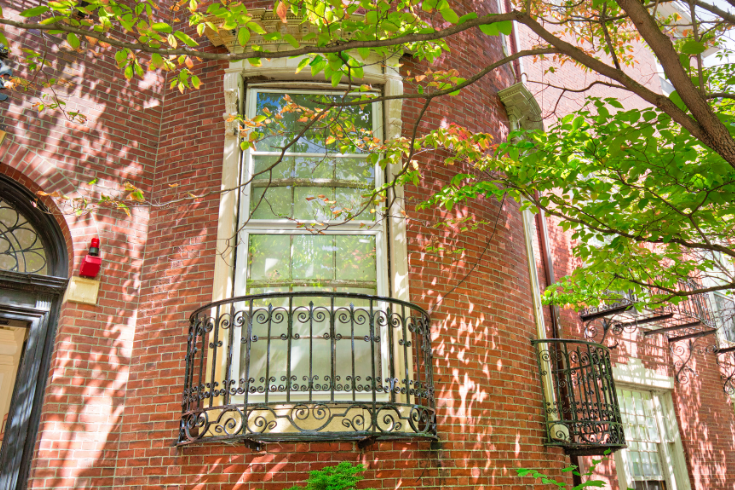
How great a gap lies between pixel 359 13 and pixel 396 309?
9.88ft

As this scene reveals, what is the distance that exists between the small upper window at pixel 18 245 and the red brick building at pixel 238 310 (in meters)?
0.02

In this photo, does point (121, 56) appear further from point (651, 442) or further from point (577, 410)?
point (651, 442)

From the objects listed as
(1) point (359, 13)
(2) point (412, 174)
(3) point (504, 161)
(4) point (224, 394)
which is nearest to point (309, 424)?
(4) point (224, 394)

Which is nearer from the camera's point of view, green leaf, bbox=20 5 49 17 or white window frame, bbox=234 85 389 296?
green leaf, bbox=20 5 49 17

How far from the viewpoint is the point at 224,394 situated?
432 centimetres

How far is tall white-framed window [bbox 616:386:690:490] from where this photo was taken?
26.5ft

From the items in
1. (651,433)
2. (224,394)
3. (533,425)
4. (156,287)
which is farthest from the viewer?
(651,433)

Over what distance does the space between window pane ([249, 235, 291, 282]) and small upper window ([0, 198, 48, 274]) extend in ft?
5.88

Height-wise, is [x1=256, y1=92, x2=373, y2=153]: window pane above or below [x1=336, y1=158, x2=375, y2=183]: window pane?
above

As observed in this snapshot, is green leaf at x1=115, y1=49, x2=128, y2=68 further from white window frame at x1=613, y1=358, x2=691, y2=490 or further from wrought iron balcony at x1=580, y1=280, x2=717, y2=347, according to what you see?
white window frame at x1=613, y1=358, x2=691, y2=490

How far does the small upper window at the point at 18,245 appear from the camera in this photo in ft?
16.4

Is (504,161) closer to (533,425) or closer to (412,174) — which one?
(412,174)

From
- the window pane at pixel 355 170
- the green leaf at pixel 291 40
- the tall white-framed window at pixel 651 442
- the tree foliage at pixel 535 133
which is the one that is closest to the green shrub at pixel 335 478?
the tree foliage at pixel 535 133

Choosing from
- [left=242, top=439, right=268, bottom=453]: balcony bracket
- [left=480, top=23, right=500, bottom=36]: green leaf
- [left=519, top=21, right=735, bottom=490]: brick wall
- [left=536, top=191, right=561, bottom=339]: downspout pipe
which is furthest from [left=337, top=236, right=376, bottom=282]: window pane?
[left=519, top=21, right=735, bottom=490]: brick wall
